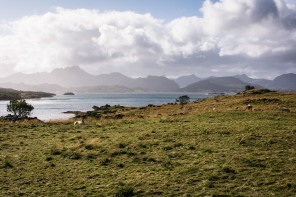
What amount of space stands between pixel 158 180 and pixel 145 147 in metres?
7.79

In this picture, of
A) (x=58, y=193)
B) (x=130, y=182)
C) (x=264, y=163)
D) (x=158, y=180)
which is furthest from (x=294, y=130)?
(x=58, y=193)

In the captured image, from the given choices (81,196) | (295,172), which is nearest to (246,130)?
(295,172)

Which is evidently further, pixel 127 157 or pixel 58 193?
pixel 127 157

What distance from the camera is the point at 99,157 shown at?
17.3 m

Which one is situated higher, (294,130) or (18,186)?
(294,130)

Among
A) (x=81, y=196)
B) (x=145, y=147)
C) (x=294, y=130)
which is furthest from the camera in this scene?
(x=294, y=130)

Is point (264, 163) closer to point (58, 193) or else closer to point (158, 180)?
point (158, 180)

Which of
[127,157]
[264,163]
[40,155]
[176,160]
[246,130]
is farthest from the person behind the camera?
[246,130]

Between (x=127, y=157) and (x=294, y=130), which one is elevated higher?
(x=294, y=130)

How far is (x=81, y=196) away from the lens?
1027cm

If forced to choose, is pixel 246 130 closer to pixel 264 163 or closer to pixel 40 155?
pixel 264 163

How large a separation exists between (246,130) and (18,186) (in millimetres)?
21969

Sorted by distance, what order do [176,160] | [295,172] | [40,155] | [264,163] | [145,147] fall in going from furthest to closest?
1. [145,147]
2. [40,155]
3. [176,160]
4. [264,163]
5. [295,172]

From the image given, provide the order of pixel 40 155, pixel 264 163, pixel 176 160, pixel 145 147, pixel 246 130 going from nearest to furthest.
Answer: pixel 264 163 < pixel 176 160 < pixel 40 155 < pixel 145 147 < pixel 246 130
